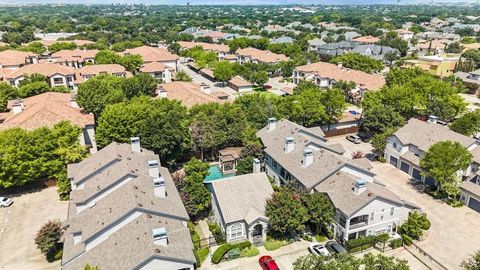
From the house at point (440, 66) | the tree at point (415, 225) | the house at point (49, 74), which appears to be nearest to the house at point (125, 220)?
the tree at point (415, 225)

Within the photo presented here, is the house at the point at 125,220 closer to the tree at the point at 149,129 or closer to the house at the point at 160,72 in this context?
the tree at the point at 149,129

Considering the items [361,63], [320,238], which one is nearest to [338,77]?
[361,63]

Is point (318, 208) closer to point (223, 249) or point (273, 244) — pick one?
point (273, 244)

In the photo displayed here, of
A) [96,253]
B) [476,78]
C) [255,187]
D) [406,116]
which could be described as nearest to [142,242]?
[96,253]

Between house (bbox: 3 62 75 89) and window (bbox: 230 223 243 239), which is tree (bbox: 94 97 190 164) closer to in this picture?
window (bbox: 230 223 243 239)

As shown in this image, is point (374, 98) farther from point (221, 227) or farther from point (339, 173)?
point (221, 227)
